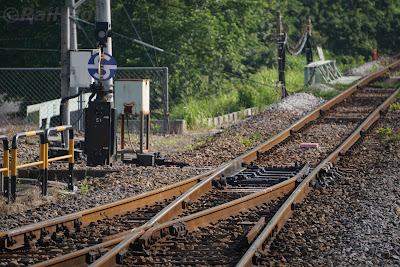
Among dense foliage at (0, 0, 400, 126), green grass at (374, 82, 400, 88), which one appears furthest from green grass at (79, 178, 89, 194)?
green grass at (374, 82, 400, 88)

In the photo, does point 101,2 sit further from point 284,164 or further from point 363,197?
point 363,197

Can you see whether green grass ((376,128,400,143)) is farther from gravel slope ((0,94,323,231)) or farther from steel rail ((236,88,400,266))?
gravel slope ((0,94,323,231))

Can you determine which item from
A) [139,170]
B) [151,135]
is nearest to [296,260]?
[139,170]

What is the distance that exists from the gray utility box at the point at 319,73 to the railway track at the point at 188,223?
1374 cm

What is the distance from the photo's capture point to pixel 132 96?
1261cm

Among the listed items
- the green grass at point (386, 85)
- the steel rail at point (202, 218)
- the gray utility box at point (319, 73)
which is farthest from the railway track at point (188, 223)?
A: the gray utility box at point (319, 73)

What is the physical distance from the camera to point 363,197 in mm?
9023

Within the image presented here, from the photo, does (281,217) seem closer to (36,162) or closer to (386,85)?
(36,162)

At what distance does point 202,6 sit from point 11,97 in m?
7.32

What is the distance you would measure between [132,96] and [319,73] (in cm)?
1559

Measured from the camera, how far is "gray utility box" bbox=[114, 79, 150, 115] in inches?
494

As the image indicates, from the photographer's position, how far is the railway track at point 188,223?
6438 millimetres

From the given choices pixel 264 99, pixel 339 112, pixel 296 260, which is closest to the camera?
pixel 296 260

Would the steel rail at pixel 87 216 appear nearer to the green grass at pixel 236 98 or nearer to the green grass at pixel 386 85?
the green grass at pixel 236 98
